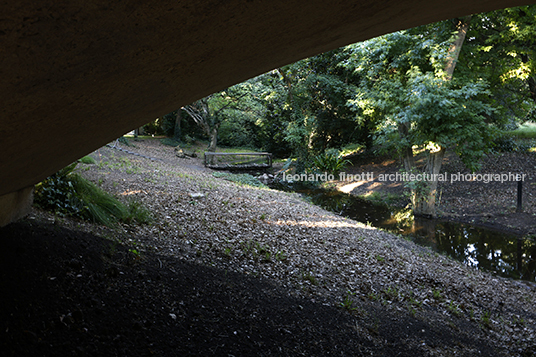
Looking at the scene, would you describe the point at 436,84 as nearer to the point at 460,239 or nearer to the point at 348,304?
the point at 460,239

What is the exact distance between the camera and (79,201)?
4.79 metres

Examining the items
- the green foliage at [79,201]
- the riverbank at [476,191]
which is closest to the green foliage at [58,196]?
the green foliage at [79,201]

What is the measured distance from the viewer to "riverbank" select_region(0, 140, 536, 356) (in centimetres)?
261

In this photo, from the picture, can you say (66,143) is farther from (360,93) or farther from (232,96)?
(232,96)

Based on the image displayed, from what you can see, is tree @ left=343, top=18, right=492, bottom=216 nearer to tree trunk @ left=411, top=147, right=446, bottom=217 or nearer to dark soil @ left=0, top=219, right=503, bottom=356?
tree trunk @ left=411, top=147, right=446, bottom=217

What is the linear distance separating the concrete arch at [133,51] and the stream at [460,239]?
8.13 m

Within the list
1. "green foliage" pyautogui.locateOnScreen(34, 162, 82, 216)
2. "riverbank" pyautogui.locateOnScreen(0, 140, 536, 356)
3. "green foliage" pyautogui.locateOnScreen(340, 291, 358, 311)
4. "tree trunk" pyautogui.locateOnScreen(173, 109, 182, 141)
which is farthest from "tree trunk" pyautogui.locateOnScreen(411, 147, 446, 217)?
"tree trunk" pyautogui.locateOnScreen(173, 109, 182, 141)

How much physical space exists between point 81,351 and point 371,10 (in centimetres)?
290

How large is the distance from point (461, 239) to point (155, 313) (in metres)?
10.3

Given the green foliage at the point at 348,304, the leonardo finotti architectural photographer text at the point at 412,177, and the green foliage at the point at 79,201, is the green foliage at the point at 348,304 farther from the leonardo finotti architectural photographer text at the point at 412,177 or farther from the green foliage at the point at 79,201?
the leonardo finotti architectural photographer text at the point at 412,177

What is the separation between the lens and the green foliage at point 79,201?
4.54m

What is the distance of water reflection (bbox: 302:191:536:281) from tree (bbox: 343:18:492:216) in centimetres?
112

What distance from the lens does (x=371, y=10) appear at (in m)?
2.25

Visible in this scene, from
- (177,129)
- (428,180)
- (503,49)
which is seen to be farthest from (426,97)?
(177,129)
